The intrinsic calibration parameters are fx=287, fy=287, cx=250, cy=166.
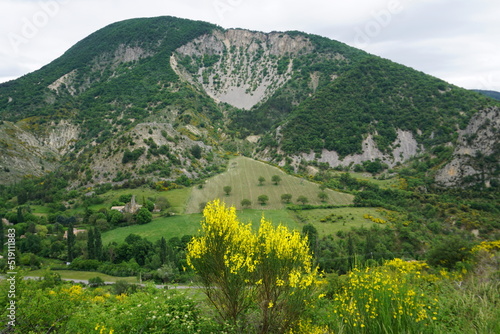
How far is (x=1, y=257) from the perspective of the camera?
162 feet

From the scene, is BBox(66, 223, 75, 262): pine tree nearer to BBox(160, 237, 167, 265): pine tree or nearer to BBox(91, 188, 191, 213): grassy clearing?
BBox(160, 237, 167, 265): pine tree

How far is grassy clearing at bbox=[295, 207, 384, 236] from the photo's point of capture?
61134 mm

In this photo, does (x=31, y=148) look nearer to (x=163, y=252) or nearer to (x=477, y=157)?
(x=163, y=252)

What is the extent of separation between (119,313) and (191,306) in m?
2.45

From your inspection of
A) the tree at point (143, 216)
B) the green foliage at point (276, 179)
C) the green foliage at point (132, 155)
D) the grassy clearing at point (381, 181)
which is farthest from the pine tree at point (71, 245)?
the grassy clearing at point (381, 181)

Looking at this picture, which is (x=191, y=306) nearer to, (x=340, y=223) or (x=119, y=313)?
(x=119, y=313)

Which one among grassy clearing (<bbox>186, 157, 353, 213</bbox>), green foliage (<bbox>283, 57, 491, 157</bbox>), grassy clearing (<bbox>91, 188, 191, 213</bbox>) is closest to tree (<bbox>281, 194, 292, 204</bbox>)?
grassy clearing (<bbox>186, 157, 353, 213</bbox>)

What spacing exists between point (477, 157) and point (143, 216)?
103962 millimetres

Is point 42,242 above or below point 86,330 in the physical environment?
below

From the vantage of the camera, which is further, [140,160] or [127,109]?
[127,109]

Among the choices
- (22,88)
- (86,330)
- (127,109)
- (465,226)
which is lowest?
(465,226)

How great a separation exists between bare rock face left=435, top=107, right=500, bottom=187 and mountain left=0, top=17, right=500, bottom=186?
29cm

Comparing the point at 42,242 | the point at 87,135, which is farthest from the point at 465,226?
the point at 87,135

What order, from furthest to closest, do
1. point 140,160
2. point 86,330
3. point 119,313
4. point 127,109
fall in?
point 127,109, point 140,160, point 86,330, point 119,313
